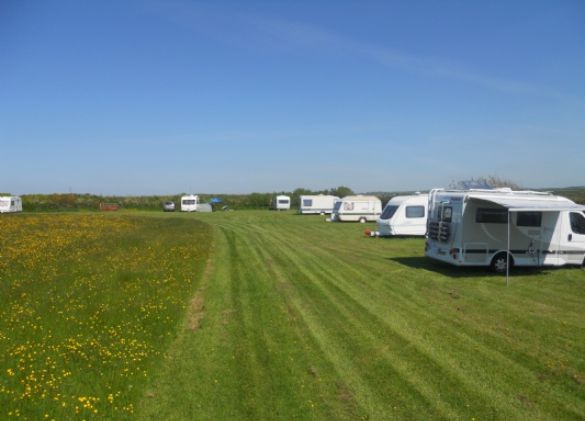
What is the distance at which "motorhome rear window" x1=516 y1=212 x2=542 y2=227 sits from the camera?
14.7 m

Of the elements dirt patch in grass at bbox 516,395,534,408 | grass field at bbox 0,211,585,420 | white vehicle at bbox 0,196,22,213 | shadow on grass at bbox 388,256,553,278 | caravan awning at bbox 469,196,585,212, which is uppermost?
caravan awning at bbox 469,196,585,212

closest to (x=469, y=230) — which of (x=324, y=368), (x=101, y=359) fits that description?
(x=324, y=368)

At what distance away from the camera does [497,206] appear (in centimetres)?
1462

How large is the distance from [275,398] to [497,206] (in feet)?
36.8

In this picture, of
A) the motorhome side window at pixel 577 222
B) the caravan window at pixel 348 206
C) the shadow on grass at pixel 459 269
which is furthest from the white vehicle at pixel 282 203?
the motorhome side window at pixel 577 222

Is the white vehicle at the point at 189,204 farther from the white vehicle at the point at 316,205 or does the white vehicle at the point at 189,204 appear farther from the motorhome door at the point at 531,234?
the motorhome door at the point at 531,234

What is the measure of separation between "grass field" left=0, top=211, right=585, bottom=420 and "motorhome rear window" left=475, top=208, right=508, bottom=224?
1713 millimetres

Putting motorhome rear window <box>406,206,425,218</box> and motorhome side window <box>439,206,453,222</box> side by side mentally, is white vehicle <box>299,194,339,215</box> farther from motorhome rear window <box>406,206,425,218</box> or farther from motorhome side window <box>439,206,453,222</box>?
motorhome side window <box>439,206,453,222</box>

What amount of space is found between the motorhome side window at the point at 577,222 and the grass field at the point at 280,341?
1.57 meters

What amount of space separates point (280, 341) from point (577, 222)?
12157 millimetres

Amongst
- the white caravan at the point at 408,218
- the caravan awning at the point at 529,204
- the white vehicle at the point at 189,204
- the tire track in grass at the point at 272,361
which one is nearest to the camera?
the tire track in grass at the point at 272,361

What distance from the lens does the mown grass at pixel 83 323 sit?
5457mm

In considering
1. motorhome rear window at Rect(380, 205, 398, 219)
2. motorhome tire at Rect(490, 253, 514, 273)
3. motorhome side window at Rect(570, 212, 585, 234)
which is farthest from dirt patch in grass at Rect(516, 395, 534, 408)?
motorhome rear window at Rect(380, 205, 398, 219)

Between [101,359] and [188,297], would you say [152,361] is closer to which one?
[101,359]
